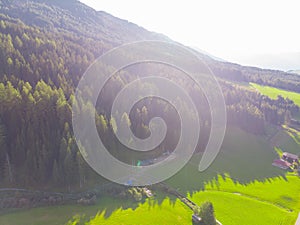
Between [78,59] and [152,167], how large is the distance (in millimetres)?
55631

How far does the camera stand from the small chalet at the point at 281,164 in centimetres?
8549

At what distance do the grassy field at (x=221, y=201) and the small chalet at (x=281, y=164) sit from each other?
2.18 metres

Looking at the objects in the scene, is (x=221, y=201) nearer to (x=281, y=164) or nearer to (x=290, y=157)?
(x=281, y=164)

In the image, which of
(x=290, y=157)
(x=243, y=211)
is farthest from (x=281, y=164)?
(x=243, y=211)

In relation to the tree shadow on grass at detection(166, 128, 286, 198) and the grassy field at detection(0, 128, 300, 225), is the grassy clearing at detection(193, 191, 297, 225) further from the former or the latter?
the tree shadow on grass at detection(166, 128, 286, 198)

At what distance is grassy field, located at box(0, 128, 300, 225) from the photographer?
45.5 meters

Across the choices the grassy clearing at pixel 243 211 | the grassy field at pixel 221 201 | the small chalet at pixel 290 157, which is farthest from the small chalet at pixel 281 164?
the grassy clearing at pixel 243 211

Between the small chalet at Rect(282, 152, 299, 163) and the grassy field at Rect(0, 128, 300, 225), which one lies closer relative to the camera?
the grassy field at Rect(0, 128, 300, 225)

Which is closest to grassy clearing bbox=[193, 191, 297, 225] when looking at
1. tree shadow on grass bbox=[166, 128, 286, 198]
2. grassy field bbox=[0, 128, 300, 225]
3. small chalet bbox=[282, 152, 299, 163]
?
grassy field bbox=[0, 128, 300, 225]

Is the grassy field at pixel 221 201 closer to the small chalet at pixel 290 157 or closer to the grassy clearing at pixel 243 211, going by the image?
the grassy clearing at pixel 243 211

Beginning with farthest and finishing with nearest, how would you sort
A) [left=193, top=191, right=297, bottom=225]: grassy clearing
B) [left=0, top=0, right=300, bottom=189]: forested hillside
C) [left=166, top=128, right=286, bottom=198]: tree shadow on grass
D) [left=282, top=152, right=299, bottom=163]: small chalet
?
1. [left=282, top=152, right=299, bottom=163]: small chalet
2. [left=166, top=128, right=286, bottom=198]: tree shadow on grass
3. [left=0, top=0, right=300, bottom=189]: forested hillside
4. [left=193, top=191, right=297, bottom=225]: grassy clearing

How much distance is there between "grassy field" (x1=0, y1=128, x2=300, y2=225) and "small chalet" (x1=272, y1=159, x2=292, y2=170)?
2.18 meters

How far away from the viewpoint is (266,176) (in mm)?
76750

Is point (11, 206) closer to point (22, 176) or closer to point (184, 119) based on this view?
point (22, 176)
